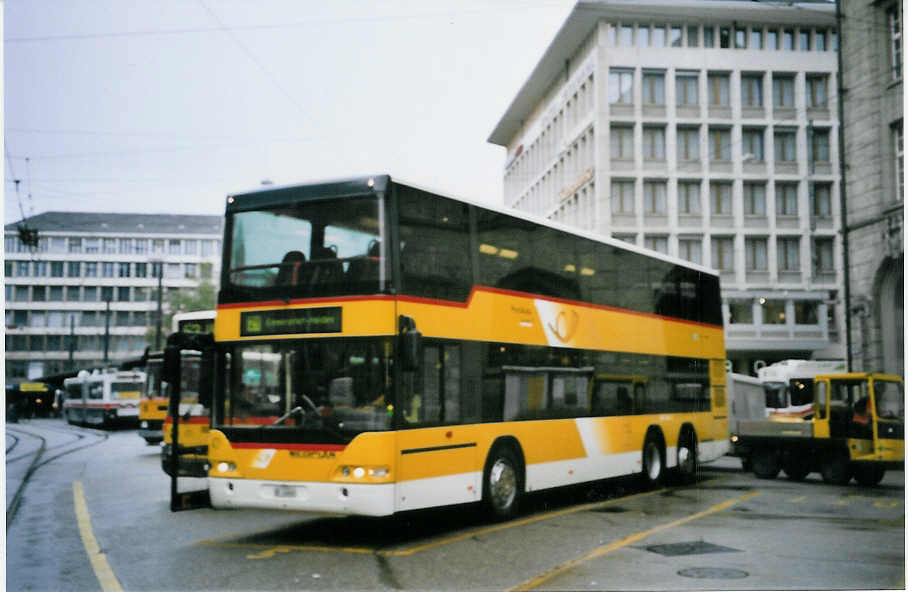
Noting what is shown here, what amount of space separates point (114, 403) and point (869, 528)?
33103 mm

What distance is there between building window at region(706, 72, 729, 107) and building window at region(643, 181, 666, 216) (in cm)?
679

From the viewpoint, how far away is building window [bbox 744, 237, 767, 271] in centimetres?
4170

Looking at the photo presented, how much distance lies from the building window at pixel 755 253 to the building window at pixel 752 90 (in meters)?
7.42

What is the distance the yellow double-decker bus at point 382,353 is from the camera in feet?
33.3

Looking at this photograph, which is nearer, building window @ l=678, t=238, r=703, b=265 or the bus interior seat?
the bus interior seat

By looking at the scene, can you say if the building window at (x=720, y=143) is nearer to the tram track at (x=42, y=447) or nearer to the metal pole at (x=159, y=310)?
the tram track at (x=42, y=447)

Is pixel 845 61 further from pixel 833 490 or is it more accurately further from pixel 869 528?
pixel 869 528

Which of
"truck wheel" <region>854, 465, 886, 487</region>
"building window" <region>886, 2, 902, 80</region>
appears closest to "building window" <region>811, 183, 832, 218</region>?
"building window" <region>886, 2, 902, 80</region>

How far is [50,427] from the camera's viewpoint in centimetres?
4241

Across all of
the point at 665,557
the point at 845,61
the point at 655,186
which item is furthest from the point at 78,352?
the point at 655,186

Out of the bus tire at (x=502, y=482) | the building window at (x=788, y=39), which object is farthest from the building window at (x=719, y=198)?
the bus tire at (x=502, y=482)

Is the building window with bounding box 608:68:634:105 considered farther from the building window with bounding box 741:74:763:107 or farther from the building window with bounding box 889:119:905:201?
the building window with bounding box 889:119:905:201

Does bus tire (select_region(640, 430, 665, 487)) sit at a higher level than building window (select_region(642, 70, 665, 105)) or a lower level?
lower

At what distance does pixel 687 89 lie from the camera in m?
41.7
